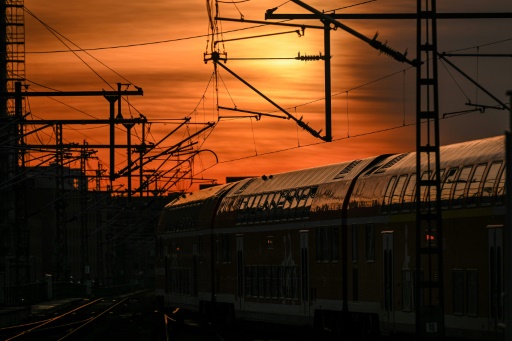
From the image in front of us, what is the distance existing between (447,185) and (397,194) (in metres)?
2.93

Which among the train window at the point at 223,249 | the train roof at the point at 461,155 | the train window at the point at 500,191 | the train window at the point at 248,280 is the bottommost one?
the train window at the point at 248,280

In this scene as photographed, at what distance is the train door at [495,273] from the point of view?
26391mm

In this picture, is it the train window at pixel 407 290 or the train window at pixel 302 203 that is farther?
A: the train window at pixel 302 203

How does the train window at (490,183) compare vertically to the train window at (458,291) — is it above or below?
above

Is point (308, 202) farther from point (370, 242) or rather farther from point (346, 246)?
point (370, 242)

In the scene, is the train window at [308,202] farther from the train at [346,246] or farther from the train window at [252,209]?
the train window at [252,209]

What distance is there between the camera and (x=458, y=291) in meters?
28.8

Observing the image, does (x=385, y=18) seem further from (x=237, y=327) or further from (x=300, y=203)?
(x=237, y=327)

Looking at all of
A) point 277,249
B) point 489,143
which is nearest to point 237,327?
point 277,249

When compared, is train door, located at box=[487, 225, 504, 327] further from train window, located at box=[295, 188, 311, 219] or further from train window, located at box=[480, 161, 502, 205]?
train window, located at box=[295, 188, 311, 219]

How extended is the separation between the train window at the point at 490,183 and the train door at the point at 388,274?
17.9ft

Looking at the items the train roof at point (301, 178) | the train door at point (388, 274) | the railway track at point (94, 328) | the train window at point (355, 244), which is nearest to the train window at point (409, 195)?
the train door at point (388, 274)

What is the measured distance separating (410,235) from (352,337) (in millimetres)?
5937

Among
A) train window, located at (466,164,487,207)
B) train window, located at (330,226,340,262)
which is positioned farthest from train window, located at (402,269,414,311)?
train window, located at (330,226,340,262)
